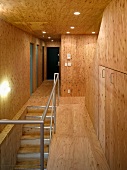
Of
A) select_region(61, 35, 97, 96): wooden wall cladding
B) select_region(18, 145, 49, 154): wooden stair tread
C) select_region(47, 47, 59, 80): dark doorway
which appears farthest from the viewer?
select_region(47, 47, 59, 80): dark doorway

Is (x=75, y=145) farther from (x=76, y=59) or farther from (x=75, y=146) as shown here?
(x=76, y=59)

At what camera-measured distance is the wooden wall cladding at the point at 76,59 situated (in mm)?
8555

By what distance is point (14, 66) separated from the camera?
6.48m

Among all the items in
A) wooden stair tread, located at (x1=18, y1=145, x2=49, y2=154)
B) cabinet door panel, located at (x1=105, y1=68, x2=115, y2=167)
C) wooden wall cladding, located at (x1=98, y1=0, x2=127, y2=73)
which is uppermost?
wooden wall cladding, located at (x1=98, y1=0, x2=127, y2=73)

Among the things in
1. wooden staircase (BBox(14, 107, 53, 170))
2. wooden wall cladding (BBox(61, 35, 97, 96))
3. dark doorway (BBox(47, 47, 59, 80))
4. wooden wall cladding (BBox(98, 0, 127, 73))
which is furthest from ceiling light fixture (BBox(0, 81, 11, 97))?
dark doorway (BBox(47, 47, 59, 80))

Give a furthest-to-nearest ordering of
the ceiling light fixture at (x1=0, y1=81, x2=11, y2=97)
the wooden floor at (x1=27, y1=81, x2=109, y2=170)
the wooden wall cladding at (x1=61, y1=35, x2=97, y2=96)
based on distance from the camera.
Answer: the wooden wall cladding at (x1=61, y1=35, x2=97, y2=96)
the ceiling light fixture at (x1=0, y1=81, x2=11, y2=97)
the wooden floor at (x1=27, y1=81, x2=109, y2=170)

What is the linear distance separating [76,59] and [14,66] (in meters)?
2.95

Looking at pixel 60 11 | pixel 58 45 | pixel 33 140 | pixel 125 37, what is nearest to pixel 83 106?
pixel 33 140

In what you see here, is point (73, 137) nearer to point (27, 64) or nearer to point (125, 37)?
point (125, 37)

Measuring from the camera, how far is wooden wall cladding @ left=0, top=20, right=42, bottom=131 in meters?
5.31

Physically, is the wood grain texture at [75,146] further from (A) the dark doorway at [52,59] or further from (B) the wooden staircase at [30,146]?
(A) the dark doorway at [52,59]

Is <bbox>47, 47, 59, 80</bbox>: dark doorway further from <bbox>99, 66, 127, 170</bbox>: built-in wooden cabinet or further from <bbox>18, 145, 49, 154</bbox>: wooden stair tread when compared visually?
<bbox>99, 66, 127, 170</bbox>: built-in wooden cabinet

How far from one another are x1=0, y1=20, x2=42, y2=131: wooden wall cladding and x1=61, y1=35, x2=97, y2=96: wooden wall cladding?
142cm

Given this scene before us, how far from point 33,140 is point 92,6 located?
387 centimetres
